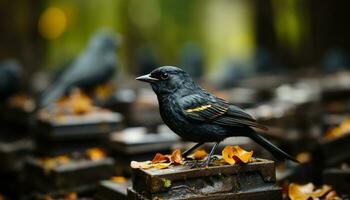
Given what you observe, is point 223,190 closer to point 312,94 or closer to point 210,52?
point 312,94

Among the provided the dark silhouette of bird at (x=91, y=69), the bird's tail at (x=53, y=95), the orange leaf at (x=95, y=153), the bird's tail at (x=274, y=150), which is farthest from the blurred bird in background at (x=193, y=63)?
the bird's tail at (x=274, y=150)

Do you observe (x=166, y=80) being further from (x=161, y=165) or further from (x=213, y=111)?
(x=161, y=165)

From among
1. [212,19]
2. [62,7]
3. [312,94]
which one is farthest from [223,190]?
[212,19]

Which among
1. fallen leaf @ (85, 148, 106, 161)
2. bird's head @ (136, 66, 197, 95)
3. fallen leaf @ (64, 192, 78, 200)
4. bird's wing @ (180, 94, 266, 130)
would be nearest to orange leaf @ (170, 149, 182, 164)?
bird's wing @ (180, 94, 266, 130)

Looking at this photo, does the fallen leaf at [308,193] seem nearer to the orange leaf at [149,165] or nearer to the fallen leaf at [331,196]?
the fallen leaf at [331,196]

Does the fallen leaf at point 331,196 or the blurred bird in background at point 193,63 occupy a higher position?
the blurred bird in background at point 193,63

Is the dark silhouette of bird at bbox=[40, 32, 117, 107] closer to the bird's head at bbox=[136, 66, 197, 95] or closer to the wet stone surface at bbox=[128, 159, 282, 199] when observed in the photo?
the bird's head at bbox=[136, 66, 197, 95]

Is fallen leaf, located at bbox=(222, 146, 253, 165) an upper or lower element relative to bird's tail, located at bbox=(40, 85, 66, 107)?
lower

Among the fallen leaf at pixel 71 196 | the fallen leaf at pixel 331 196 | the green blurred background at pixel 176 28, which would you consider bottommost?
the fallen leaf at pixel 71 196
